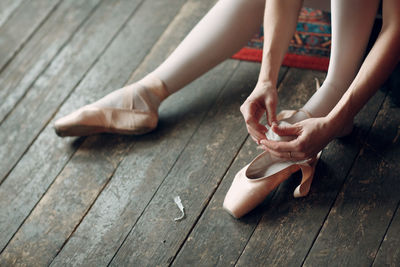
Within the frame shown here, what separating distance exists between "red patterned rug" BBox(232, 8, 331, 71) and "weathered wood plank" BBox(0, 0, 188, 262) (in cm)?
35

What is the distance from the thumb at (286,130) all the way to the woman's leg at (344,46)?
81mm

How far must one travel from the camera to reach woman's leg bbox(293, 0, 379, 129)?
1.11 metres

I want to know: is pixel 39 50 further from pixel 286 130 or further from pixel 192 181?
pixel 286 130

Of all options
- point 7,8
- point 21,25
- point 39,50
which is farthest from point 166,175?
point 7,8

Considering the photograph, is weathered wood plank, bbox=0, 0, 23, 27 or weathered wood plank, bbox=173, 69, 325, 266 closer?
weathered wood plank, bbox=173, 69, 325, 266

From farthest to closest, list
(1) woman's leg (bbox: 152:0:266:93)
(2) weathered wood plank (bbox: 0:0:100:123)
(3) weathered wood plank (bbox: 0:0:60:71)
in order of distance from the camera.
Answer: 1. (3) weathered wood plank (bbox: 0:0:60:71)
2. (2) weathered wood plank (bbox: 0:0:100:123)
3. (1) woman's leg (bbox: 152:0:266:93)

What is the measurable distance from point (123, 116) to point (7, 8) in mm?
909

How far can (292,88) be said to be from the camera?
4.83ft

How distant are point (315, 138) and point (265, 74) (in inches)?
8.2

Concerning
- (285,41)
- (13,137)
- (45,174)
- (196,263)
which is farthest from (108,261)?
(285,41)

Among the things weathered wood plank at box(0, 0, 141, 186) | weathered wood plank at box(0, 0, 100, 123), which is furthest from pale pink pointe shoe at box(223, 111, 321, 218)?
weathered wood plank at box(0, 0, 100, 123)

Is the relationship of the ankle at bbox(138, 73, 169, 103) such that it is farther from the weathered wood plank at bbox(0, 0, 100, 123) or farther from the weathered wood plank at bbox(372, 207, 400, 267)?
the weathered wood plank at bbox(372, 207, 400, 267)

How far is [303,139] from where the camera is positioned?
107 centimetres

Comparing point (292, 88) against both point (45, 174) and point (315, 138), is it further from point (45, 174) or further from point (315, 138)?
point (45, 174)
